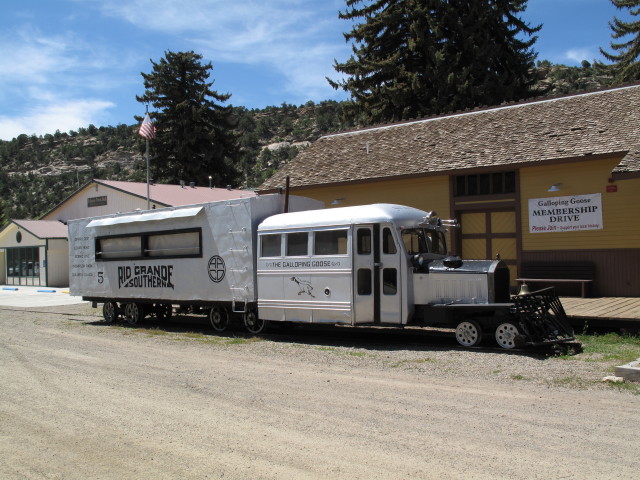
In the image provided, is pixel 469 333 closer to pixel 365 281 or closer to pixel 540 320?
pixel 540 320

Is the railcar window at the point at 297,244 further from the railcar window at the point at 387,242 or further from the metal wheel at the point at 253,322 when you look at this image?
the metal wheel at the point at 253,322

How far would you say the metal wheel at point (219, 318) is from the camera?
46.6ft

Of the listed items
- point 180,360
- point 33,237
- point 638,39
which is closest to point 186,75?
point 33,237

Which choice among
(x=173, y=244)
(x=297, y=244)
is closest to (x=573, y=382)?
(x=297, y=244)

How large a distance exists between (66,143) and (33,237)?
3258 inches

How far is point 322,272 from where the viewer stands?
11.8m

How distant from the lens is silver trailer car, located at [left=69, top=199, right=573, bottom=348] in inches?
411

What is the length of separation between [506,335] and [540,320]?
2.05 ft

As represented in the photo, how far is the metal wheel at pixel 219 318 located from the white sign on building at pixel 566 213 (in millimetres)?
8565

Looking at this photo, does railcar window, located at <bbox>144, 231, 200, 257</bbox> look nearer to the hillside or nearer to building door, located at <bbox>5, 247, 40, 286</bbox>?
building door, located at <bbox>5, 247, 40, 286</bbox>

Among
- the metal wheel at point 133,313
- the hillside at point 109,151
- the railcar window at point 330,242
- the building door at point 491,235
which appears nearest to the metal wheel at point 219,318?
the metal wheel at point 133,313

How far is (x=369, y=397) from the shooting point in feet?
24.2

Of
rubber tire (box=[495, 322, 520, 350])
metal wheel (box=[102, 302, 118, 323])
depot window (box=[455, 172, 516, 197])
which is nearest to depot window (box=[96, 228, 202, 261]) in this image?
metal wheel (box=[102, 302, 118, 323])

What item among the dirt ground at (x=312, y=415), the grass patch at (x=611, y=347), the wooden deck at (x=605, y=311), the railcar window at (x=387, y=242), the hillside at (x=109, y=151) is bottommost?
the dirt ground at (x=312, y=415)
